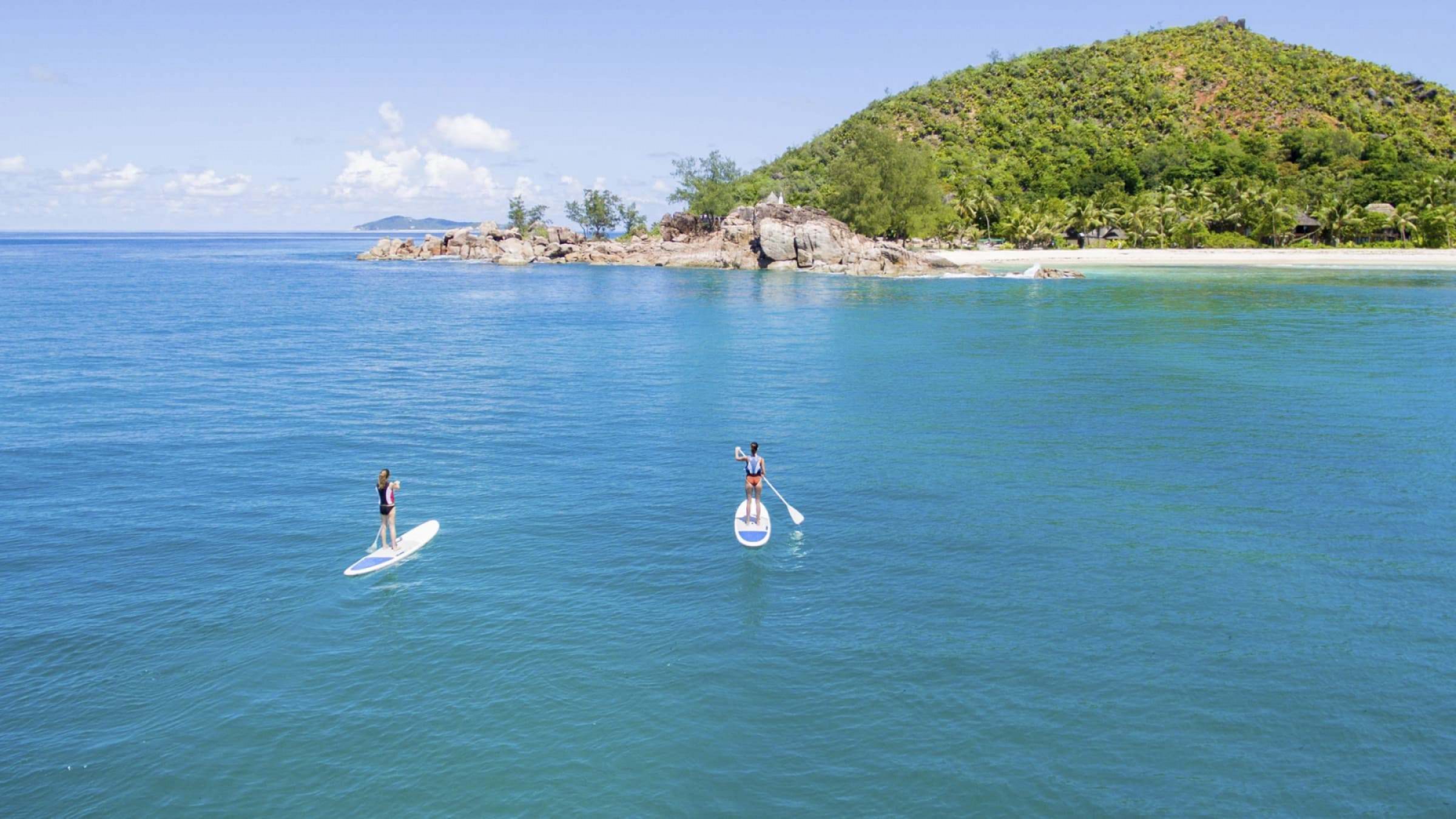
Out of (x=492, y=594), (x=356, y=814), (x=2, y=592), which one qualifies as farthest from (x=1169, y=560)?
(x=2, y=592)

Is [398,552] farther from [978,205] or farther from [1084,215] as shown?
[978,205]

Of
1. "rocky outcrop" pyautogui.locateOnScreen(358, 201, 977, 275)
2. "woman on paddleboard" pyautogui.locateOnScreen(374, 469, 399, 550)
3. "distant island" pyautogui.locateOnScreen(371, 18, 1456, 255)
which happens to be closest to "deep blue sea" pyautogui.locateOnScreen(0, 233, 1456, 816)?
"woman on paddleboard" pyautogui.locateOnScreen(374, 469, 399, 550)

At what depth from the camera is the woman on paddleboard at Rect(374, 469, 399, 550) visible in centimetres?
2497

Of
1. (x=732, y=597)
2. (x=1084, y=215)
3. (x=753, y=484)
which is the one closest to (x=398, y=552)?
(x=732, y=597)

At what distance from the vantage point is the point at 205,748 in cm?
1681

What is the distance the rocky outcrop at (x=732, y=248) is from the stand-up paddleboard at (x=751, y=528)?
109067 mm

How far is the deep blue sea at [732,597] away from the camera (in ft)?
52.4

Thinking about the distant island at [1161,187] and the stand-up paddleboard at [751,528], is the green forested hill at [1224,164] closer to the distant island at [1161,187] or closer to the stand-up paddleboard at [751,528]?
the distant island at [1161,187]

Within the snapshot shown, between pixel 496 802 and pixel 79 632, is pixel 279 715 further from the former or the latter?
pixel 79 632

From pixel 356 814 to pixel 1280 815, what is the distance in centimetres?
1538

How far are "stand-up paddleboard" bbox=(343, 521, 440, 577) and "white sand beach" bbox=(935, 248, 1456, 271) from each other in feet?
397

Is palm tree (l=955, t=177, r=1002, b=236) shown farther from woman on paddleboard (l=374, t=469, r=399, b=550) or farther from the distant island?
woman on paddleboard (l=374, t=469, r=399, b=550)

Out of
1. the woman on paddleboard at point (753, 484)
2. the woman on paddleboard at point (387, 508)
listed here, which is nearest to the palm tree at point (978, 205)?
the woman on paddleboard at point (753, 484)

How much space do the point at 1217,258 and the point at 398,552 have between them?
139069 mm
